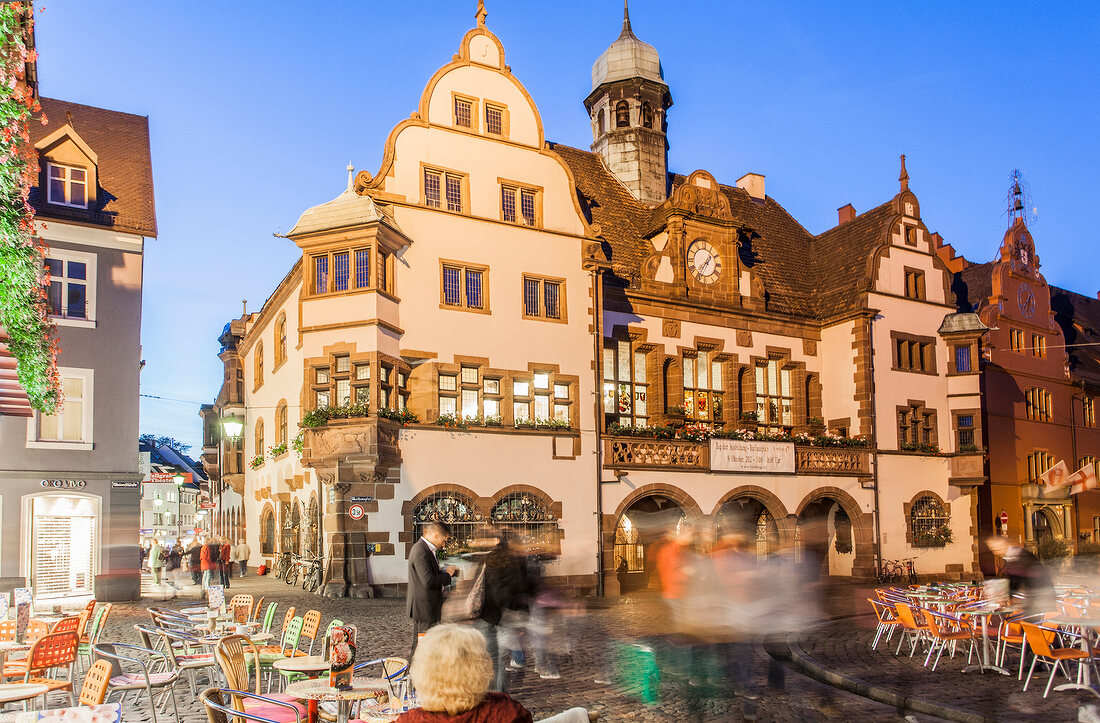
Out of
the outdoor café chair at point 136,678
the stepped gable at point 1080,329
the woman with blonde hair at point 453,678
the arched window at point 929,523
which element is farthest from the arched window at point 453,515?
the stepped gable at point 1080,329

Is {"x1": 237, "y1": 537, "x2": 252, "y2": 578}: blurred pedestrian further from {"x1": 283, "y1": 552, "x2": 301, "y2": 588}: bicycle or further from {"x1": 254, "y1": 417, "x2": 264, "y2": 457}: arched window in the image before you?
{"x1": 283, "y1": 552, "x2": 301, "y2": 588}: bicycle

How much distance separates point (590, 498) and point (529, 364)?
412cm

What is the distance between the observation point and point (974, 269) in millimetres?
42062

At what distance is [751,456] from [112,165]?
20.5m

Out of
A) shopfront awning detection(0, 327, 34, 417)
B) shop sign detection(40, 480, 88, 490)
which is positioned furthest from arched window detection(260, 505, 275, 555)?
shopfront awning detection(0, 327, 34, 417)

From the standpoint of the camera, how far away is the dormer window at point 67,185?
78.4 ft

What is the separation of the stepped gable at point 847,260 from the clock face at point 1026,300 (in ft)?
29.1

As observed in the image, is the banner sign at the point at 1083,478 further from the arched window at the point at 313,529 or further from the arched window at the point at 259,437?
the arched window at the point at 259,437

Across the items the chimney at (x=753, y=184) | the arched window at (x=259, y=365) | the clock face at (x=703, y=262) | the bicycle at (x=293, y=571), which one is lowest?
the bicycle at (x=293, y=571)

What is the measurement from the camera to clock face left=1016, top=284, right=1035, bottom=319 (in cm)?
3878

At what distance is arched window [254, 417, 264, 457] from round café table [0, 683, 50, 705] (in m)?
26.9

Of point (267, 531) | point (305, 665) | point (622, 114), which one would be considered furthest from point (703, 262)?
point (305, 665)

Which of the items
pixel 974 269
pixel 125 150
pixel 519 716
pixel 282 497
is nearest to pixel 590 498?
pixel 282 497

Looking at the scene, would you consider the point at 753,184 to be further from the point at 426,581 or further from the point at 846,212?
the point at 426,581
